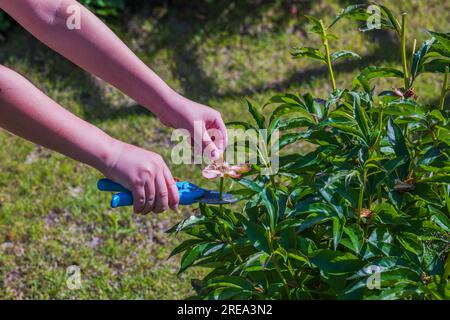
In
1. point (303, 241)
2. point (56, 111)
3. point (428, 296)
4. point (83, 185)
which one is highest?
point (83, 185)

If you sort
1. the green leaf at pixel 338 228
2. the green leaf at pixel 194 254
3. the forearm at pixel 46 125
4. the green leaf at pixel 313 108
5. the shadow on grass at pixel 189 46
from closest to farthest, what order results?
the green leaf at pixel 338 228 → the forearm at pixel 46 125 → the green leaf at pixel 194 254 → the green leaf at pixel 313 108 → the shadow on grass at pixel 189 46

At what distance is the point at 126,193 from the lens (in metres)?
1.75

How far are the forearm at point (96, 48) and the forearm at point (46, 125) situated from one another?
26cm

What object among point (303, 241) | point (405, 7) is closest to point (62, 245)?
point (303, 241)

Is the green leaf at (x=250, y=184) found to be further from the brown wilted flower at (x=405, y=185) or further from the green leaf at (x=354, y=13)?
the green leaf at (x=354, y=13)

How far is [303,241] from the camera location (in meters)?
1.71

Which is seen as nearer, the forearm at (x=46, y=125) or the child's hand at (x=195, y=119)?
the forearm at (x=46, y=125)

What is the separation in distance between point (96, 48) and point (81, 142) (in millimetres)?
331

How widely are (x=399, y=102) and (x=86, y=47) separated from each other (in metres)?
0.78

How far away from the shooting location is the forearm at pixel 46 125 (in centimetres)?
167

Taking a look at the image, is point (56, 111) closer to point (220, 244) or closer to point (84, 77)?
point (220, 244)

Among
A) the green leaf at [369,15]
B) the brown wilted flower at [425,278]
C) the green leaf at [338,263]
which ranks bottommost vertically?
the brown wilted flower at [425,278]

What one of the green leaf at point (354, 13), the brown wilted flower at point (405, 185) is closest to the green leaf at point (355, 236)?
the brown wilted flower at point (405, 185)

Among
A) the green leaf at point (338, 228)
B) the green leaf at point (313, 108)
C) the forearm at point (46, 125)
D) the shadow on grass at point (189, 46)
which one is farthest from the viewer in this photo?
the shadow on grass at point (189, 46)
